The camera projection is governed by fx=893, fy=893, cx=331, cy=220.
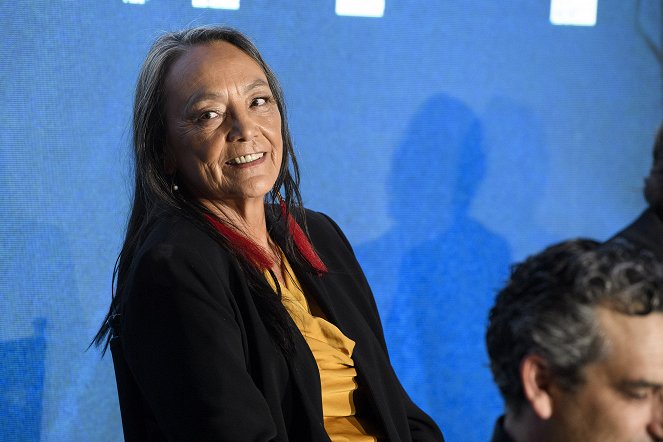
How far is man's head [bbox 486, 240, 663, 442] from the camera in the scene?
41.8 inches

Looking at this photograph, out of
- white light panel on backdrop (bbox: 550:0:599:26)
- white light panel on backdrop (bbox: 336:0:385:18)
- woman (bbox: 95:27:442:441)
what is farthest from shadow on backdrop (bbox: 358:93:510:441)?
woman (bbox: 95:27:442:441)

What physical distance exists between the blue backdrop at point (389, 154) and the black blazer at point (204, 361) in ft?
2.92

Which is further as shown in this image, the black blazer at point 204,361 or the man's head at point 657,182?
the man's head at point 657,182


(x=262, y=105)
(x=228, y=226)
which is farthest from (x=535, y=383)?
Result: (x=262, y=105)

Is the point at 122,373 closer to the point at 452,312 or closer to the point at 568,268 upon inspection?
the point at 568,268

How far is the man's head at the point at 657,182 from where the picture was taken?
1.98 metres

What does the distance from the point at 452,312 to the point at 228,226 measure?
1.43 meters

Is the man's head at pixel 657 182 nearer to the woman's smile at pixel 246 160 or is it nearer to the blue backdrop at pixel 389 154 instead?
the woman's smile at pixel 246 160

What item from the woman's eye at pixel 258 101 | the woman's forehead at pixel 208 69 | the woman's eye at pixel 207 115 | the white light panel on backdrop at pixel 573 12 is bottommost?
the woman's eye at pixel 207 115

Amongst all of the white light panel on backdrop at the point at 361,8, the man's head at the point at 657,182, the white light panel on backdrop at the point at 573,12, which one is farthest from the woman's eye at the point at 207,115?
the white light panel on backdrop at the point at 573,12

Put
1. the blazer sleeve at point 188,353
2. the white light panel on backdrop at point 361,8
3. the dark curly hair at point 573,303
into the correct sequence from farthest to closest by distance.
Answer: the white light panel on backdrop at point 361,8
the blazer sleeve at point 188,353
the dark curly hair at point 573,303

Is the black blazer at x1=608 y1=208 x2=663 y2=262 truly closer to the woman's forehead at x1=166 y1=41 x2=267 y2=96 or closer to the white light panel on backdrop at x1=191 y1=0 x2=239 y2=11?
the woman's forehead at x1=166 y1=41 x2=267 y2=96

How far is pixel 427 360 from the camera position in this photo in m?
3.03

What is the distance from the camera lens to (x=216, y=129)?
5.96 feet
